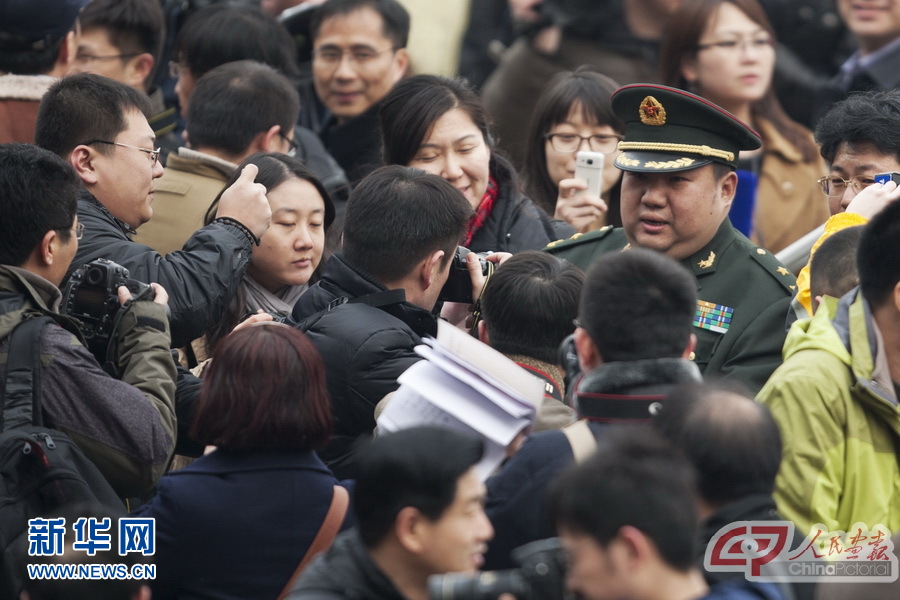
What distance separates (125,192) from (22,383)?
1265mm

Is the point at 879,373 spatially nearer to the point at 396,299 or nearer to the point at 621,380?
the point at 621,380

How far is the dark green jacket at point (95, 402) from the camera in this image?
3.82 metres

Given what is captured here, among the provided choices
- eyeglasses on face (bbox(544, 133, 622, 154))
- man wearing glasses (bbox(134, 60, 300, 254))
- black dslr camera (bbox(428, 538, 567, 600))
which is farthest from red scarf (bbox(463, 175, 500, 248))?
black dslr camera (bbox(428, 538, 567, 600))

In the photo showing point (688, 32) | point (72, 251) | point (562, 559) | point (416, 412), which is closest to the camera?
point (562, 559)

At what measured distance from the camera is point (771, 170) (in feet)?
24.8

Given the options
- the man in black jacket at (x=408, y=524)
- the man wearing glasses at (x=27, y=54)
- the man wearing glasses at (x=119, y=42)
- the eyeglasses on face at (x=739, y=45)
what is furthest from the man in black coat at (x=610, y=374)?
the eyeglasses on face at (x=739, y=45)

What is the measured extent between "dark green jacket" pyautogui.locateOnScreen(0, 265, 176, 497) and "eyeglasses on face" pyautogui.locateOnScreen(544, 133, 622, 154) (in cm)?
298

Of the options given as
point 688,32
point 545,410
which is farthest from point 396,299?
point 688,32

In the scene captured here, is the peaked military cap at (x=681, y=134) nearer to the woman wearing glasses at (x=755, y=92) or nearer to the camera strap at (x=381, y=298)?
the camera strap at (x=381, y=298)

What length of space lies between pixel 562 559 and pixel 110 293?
6.58 feet

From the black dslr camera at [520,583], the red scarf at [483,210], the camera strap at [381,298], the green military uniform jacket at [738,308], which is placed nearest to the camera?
the black dslr camera at [520,583]

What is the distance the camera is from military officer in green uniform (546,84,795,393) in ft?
15.5
